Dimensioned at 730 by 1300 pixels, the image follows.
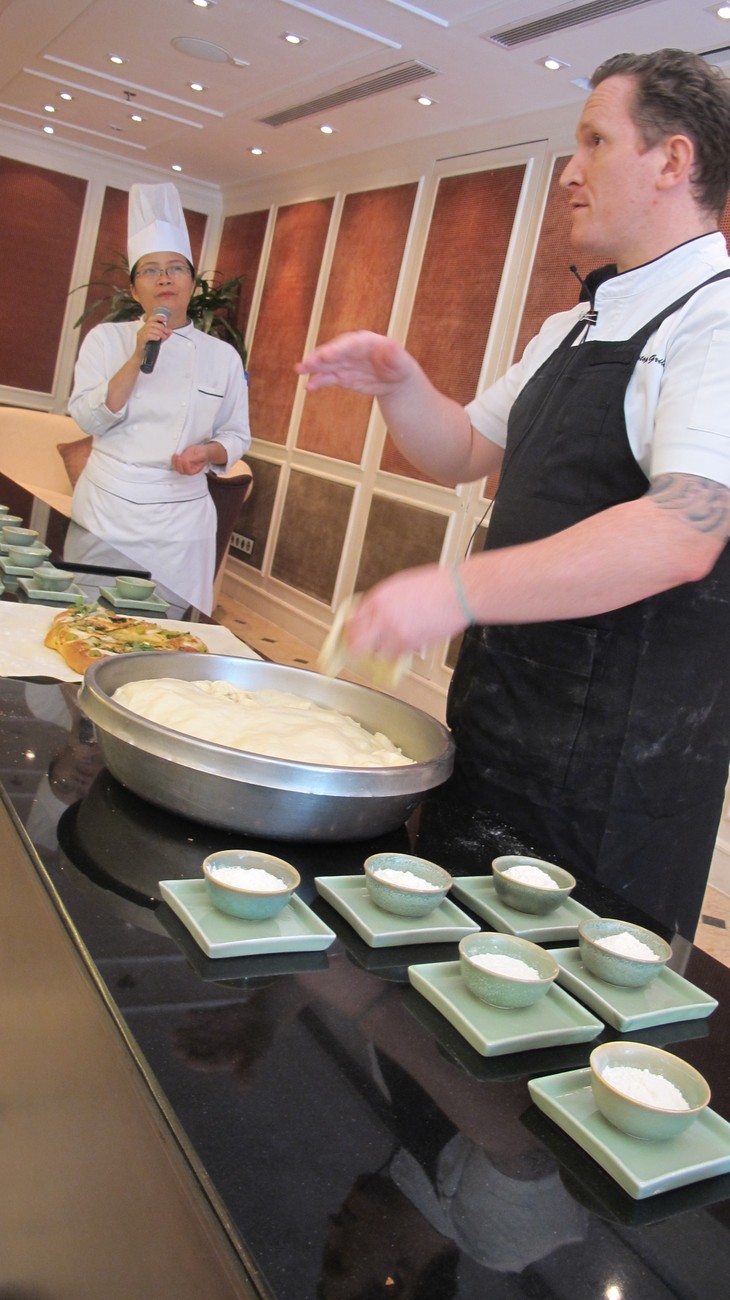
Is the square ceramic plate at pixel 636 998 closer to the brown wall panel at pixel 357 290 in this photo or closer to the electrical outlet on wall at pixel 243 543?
the brown wall panel at pixel 357 290

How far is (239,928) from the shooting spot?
85 centimetres

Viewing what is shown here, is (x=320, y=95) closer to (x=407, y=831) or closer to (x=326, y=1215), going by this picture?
(x=407, y=831)

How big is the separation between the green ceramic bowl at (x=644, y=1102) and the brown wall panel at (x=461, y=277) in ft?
15.2

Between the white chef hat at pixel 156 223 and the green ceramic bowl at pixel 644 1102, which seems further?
the white chef hat at pixel 156 223

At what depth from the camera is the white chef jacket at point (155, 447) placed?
317 cm

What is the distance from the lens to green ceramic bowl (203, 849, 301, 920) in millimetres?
837

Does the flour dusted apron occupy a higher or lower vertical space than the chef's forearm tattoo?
lower

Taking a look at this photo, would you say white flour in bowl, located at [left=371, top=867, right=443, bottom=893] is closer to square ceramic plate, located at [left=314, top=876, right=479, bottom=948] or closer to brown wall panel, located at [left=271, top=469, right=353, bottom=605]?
square ceramic plate, located at [left=314, top=876, right=479, bottom=948]

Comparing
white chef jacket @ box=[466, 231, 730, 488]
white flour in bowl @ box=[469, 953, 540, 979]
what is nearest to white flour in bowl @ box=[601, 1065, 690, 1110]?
white flour in bowl @ box=[469, 953, 540, 979]

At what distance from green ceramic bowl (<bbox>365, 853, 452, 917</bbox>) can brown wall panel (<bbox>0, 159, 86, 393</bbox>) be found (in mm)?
8085

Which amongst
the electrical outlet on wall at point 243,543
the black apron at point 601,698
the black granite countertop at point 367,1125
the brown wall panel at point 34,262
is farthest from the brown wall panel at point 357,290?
the black granite countertop at point 367,1125

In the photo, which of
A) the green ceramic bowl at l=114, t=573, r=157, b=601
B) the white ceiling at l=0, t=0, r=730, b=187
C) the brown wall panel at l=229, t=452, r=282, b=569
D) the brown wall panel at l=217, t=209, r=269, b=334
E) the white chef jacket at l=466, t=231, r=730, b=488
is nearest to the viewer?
the white chef jacket at l=466, t=231, r=730, b=488

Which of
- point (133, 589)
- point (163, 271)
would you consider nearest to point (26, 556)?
point (133, 589)

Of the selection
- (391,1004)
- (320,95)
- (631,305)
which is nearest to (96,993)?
(391,1004)
